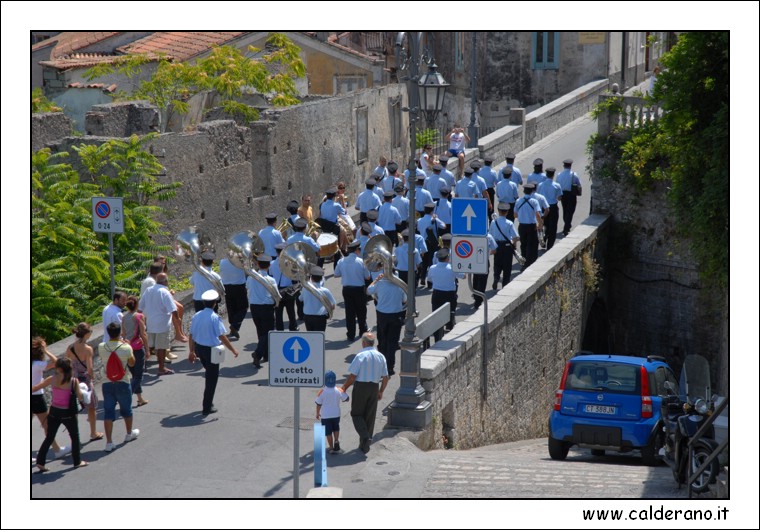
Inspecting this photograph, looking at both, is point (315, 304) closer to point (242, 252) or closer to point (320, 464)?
point (242, 252)

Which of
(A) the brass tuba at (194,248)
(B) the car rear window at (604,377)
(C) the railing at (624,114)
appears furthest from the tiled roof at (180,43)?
(B) the car rear window at (604,377)

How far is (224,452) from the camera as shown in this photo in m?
14.3

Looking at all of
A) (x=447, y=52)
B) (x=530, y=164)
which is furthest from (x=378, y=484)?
(x=447, y=52)

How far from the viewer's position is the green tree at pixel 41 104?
88.1 feet

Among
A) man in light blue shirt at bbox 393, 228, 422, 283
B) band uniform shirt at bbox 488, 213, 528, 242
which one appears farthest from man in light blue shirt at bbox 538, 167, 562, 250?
man in light blue shirt at bbox 393, 228, 422, 283

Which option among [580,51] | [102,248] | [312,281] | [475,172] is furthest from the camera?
[580,51]

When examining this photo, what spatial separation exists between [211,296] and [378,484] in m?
3.55

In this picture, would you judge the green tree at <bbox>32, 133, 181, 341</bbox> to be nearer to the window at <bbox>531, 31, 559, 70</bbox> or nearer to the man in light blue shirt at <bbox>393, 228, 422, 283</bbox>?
the man in light blue shirt at <bbox>393, 228, 422, 283</bbox>

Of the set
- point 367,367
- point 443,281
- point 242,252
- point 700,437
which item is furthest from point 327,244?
point 700,437

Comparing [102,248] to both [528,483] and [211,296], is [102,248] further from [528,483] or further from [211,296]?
[528,483]

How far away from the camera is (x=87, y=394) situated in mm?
14102

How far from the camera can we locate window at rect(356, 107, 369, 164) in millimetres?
31281

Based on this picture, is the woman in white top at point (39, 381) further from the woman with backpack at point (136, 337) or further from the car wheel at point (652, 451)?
the car wheel at point (652, 451)

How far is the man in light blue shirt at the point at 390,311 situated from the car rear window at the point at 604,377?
245 centimetres
